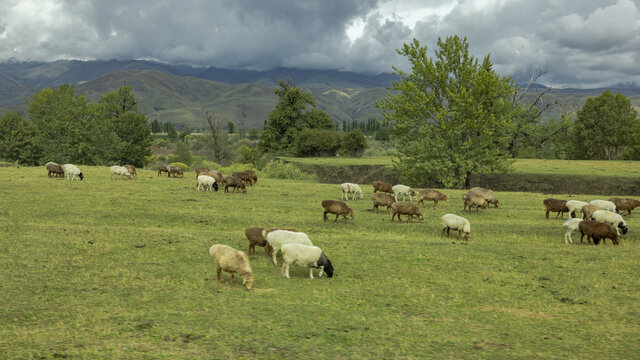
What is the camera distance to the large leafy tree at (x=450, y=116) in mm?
41781

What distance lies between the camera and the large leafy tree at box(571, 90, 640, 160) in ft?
229

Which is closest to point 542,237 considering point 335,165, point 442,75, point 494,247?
point 494,247

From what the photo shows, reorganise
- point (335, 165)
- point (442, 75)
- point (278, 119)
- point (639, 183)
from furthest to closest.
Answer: point (278, 119) < point (335, 165) < point (442, 75) < point (639, 183)

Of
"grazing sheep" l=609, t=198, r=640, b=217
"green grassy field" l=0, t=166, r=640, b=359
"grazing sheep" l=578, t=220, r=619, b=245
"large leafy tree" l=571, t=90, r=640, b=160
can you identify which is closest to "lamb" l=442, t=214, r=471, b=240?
"green grassy field" l=0, t=166, r=640, b=359

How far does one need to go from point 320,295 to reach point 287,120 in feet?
263

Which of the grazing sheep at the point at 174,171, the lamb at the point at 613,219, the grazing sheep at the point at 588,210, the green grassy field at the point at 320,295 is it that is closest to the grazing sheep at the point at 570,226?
the green grassy field at the point at 320,295

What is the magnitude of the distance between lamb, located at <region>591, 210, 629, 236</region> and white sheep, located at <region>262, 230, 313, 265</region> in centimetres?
1489

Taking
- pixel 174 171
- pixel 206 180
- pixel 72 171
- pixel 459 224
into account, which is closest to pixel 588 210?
pixel 459 224

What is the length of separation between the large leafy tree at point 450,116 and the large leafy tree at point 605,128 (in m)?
38.0

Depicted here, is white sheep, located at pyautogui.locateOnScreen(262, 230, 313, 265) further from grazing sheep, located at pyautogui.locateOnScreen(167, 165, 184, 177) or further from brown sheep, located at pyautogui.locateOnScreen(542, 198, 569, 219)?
grazing sheep, located at pyautogui.locateOnScreen(167, 165, 184, 177)

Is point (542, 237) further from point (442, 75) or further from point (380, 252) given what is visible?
point (442, 75)

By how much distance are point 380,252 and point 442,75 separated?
110ft

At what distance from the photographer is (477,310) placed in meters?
10.4

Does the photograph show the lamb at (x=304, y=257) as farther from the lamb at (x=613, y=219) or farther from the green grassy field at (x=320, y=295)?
the lamb at (x=613, y=219)
